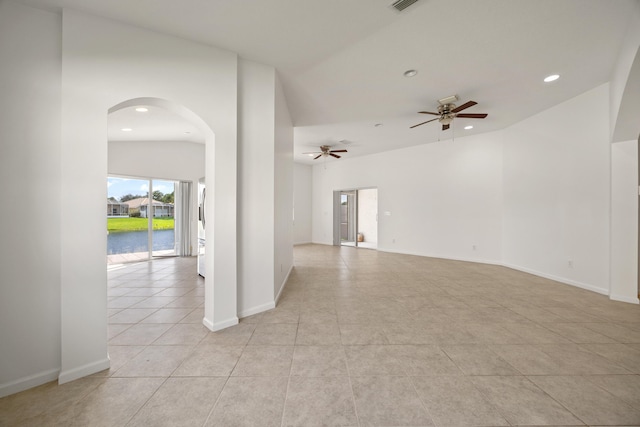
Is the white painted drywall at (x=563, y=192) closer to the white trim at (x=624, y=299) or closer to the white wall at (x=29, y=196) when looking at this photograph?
the white trim at (x=624, y=299)

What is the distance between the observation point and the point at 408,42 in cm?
269

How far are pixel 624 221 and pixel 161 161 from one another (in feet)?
31.6

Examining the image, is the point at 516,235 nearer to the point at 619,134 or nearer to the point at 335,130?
the point at 619,134

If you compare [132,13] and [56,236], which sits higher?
[132,13]

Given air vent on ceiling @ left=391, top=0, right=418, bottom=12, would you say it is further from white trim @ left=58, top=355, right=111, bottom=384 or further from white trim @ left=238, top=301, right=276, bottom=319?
white trim @ left=58, top=355, right=111, bottom=384

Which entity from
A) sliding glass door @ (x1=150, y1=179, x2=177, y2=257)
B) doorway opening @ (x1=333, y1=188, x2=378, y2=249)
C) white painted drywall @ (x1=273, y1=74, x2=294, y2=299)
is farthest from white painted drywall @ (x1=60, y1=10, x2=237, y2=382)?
doorway opening @ (x1=333, y1=188, x2=378, y2=249)

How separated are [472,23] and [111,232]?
775 cm

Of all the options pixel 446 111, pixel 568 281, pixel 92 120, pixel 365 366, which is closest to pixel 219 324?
pixel 365 366

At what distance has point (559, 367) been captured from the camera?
6.47 feet

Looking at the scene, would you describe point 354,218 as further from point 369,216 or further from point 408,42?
point 408,42

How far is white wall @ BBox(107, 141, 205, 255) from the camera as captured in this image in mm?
6172

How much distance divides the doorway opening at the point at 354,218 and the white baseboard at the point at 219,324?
6536 mm

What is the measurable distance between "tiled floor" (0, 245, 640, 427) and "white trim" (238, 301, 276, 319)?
0.45 feet

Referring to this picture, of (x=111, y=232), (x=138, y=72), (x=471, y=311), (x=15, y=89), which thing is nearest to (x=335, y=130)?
(x=138, y=72)
